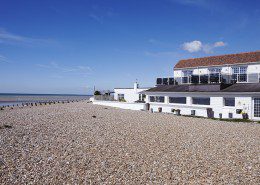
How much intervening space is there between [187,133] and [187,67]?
24678 millimetres

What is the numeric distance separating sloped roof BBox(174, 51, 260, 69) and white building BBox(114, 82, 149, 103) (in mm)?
7613

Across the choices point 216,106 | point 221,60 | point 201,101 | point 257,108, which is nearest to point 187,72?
point 221,60

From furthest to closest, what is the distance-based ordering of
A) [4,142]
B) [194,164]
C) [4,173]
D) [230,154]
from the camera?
1. [4,142]
2. [230,154]
3. [194,164]
4. [4,173]

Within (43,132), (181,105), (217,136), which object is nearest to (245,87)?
(181,105)

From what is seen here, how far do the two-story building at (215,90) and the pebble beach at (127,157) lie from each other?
8.69 m

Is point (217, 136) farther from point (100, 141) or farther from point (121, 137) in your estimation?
point (100, 141)

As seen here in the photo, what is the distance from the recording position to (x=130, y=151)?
1238 centimetres

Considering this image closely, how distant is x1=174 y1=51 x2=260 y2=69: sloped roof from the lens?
113 feet

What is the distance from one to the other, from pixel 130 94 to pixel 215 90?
66.2 feet

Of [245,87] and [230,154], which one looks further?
[245,87]

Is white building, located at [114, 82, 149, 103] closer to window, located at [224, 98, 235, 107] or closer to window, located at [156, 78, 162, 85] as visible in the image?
window, located at [156, 78, 162, 85]

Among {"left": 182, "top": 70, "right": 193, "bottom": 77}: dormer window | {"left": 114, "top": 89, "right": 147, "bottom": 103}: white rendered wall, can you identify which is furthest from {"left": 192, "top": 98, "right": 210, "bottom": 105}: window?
{"left": 114, "top": 89, "right": 147, "bottom": 103}: white rendered wall

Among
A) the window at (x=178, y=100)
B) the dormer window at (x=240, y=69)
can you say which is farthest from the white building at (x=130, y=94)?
the dormer window at (x=240, y=69)

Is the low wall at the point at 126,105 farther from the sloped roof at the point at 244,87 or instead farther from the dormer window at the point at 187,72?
the sloped roof at the point at 244,87
